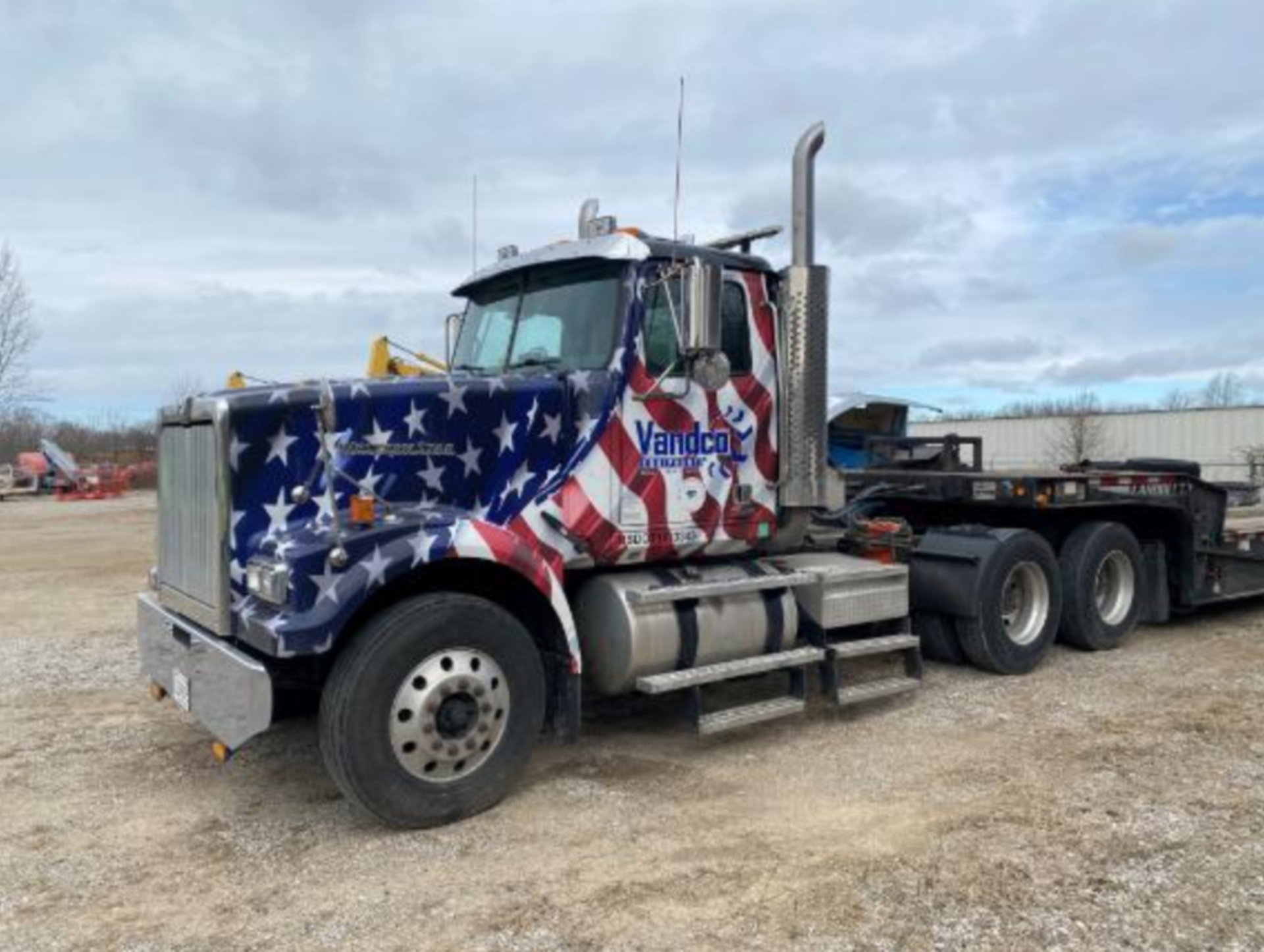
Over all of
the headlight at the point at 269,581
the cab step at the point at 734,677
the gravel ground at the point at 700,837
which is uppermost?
the headlight at the point at 269,581

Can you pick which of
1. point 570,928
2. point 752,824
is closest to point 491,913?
point 570,928

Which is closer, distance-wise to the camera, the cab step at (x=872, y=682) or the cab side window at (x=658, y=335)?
the cab side window at (x=658, y=335)

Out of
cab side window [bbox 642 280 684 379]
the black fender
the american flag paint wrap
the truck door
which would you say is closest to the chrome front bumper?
the american flag paint wrap

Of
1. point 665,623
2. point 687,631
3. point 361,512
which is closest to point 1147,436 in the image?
point 687,631

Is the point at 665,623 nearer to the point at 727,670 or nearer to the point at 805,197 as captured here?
the point at 727,670

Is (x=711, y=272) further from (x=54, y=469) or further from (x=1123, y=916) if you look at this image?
(x=54, y=469)

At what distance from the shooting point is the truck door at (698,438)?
6027 mm

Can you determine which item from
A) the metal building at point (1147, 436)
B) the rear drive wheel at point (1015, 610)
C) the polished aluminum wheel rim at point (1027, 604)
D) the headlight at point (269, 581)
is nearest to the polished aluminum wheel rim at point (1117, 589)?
the rear drive wheel at point (1015, 610)

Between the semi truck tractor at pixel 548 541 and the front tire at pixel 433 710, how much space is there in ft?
0.04

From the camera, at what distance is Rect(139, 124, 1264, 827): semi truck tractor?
4.88m

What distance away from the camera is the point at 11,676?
8273 millimetres

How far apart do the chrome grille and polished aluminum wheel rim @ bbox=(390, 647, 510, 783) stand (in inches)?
38.7

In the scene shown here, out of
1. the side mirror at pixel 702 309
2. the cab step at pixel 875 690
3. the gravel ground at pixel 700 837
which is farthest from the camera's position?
the cab step at pixel 875 690

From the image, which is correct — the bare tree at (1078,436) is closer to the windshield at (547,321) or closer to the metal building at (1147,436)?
the metal building at (1147,436)
